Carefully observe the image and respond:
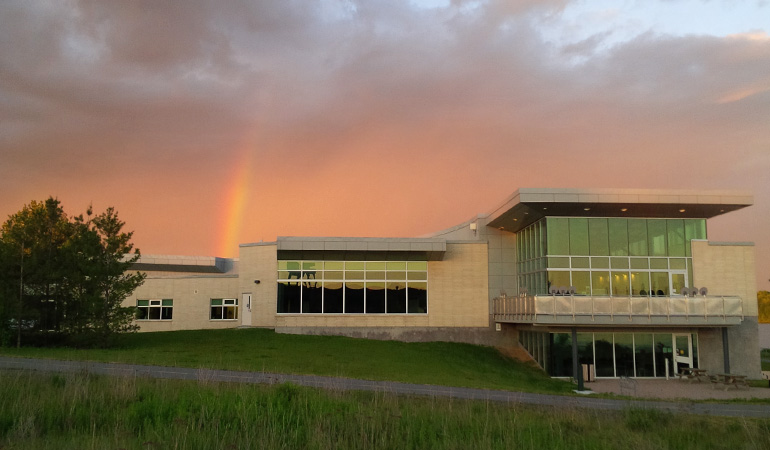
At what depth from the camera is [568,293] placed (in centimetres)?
2989

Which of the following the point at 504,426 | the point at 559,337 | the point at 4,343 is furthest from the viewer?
the point at 559,337

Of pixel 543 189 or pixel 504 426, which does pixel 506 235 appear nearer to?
pixel 543 189

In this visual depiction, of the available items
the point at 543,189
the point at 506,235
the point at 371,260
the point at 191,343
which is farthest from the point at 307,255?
the point at 543,189

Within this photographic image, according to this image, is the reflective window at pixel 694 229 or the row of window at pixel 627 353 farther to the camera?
the reflective window at pixel 694 229

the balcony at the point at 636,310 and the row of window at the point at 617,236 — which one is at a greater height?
the row of window at the point at 617,236

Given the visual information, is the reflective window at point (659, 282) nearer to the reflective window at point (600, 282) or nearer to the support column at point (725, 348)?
the reflective window at point (600, 282)

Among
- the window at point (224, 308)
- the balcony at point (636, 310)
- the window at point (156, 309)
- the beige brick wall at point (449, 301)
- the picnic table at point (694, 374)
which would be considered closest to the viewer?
the picnic table at point (694, 374)

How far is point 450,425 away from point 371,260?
25.7 meters

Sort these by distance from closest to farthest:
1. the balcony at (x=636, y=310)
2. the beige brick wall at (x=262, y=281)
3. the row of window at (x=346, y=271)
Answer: the balcony at (x=636, y=310), the row of window at (x=346, y=271), the beige brick wall at (x=262, y=281)

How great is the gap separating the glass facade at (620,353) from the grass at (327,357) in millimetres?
1528

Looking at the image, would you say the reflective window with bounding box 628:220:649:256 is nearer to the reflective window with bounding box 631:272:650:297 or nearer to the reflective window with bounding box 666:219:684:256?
the reflective window with bounding box 631:272:650:297

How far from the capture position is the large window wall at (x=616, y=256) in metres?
31.4

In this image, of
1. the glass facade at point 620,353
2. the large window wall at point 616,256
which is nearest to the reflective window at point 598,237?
the large window wall at point 616,256

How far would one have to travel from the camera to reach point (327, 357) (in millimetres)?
27406
